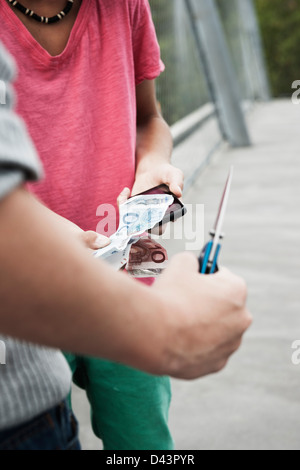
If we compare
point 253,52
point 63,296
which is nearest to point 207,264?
point 63,296

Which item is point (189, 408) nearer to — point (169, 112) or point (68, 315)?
point (68, 315)

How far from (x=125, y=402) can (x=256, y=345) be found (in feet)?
4.63

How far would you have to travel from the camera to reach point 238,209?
13.5ft

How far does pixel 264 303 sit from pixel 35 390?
2231mm

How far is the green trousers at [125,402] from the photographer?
1.10 m

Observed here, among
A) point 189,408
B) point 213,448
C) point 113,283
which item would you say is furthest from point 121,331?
point 189,408

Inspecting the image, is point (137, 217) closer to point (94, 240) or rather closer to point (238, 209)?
point (94, 240)

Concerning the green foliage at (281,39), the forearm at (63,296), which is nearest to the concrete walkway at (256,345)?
the forearm at (63,296)

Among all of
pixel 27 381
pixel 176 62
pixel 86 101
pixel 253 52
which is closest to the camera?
pixel 27 381

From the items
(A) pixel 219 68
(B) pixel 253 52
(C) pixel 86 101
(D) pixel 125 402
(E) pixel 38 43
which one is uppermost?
(E) pixel 38 43

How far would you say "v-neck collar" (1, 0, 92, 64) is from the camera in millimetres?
965

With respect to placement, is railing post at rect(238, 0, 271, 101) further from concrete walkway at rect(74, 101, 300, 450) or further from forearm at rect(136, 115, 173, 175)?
forearm at rect(136, 115, 173, 175)

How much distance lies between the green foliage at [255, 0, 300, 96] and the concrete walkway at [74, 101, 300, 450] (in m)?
10.8

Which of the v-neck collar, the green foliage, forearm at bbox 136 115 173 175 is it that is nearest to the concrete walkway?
forearm at bbox 136 115 173 175
